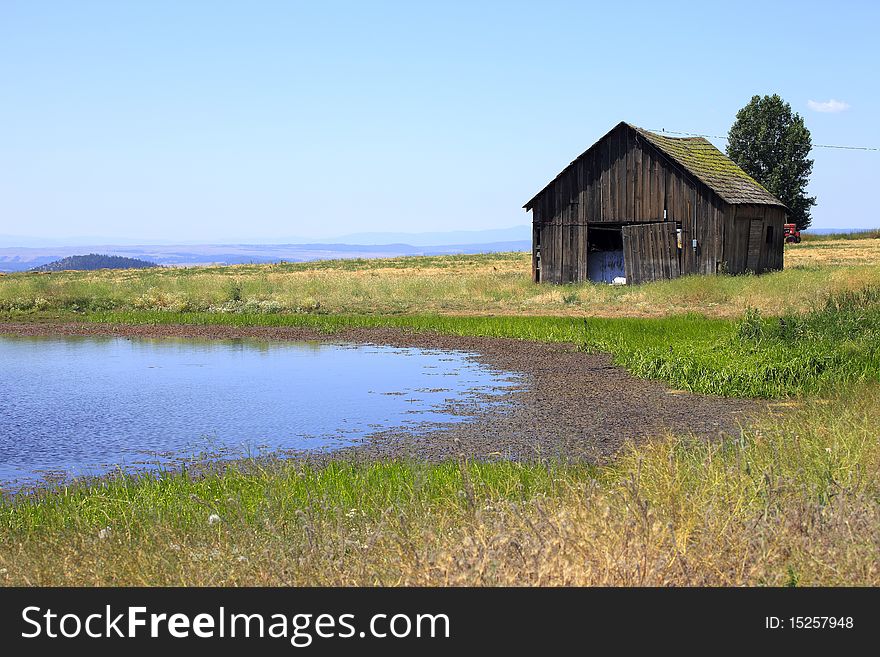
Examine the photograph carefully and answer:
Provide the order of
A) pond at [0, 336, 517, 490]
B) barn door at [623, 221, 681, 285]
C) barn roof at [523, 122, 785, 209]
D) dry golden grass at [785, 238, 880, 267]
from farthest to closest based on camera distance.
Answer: dry golden grass at [785, 238, 880, 267] < barn door at [623, 221, 681, 285] < barn roof at [523, 122, 785, 209] < pond at [0, 336, 517, 490]

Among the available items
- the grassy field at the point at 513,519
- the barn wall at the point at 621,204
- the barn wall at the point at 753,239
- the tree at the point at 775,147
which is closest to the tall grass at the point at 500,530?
the grassy field at the point at 513,519

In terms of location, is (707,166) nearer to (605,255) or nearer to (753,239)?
(753,239)

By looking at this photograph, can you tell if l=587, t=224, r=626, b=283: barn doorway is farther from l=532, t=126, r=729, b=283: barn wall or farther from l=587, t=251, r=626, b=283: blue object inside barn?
l=532, t=126, r=729, b=283: barn wall

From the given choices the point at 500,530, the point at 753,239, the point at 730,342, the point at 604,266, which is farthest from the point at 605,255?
the point at 500,530

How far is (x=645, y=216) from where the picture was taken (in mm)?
38656

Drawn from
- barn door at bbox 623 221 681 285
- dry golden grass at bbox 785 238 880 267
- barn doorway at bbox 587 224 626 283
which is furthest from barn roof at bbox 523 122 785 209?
dry golden grass at bbox 785 238 880 267

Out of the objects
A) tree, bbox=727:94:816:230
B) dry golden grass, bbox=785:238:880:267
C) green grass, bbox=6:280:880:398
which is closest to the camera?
green grass, bbox=6:280:880:398

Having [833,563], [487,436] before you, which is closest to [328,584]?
[833,563]

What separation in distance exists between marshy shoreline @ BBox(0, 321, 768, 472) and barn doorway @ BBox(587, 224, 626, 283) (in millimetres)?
16435

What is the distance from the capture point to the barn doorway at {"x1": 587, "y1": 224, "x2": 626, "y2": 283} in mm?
40719

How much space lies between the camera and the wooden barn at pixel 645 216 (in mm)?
37938

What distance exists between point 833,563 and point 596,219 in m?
34.4

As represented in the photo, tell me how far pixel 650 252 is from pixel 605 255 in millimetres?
2779

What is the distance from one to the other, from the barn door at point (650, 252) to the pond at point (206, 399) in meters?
16.0
